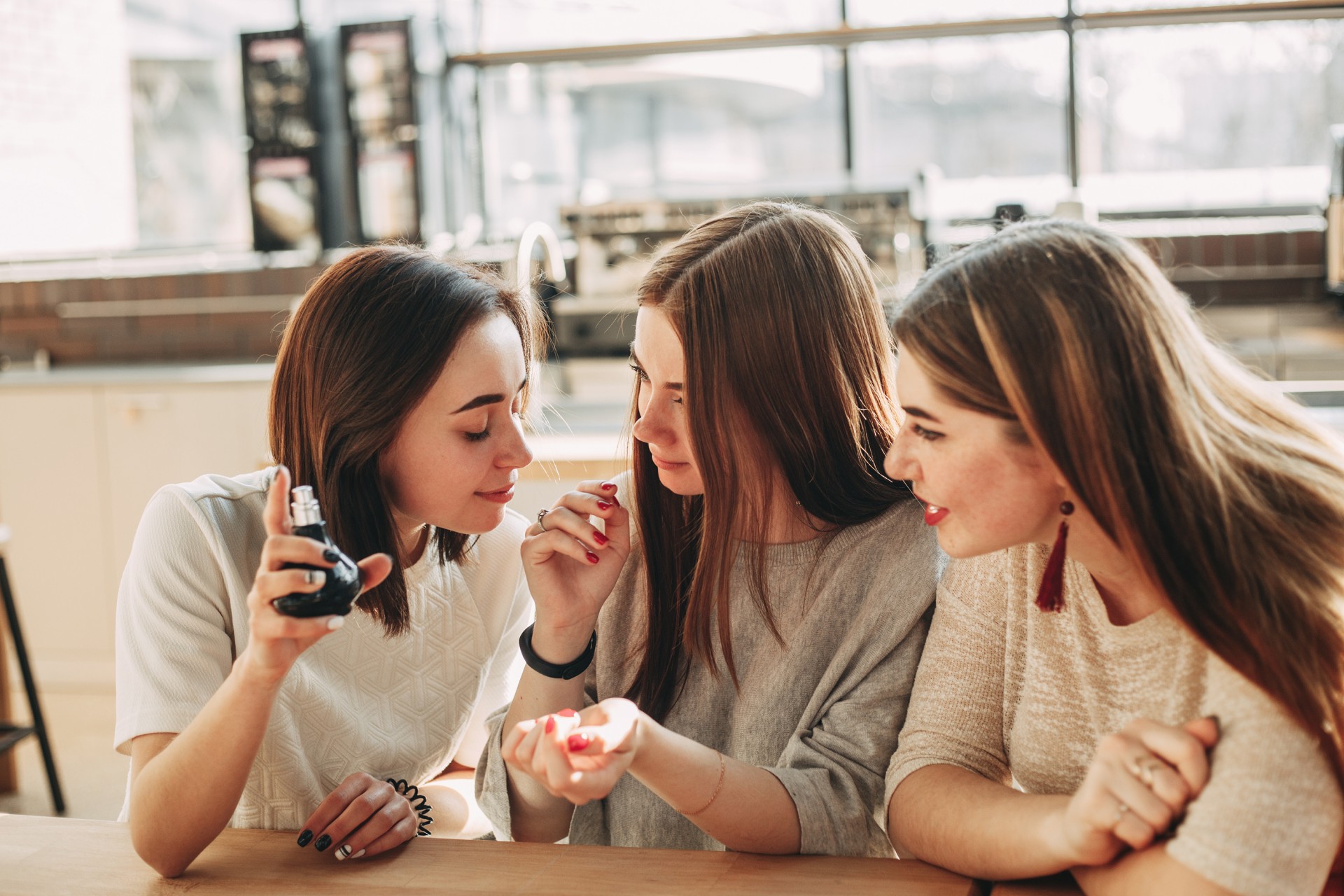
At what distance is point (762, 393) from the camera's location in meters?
1.23

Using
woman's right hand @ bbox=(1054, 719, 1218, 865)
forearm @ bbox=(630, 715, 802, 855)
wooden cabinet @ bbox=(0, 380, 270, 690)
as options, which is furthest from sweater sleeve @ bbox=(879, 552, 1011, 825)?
wooden cabinet @ bbox=(0, 380, 270, 690)

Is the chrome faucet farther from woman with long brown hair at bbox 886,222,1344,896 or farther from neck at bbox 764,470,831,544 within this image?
woman with long brown hair at bbox 886,222,1344,896

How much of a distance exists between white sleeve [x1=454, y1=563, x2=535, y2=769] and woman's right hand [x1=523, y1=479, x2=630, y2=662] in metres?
0.20

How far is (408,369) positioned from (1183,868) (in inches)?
35.1

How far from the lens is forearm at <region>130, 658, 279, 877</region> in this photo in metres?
0.99

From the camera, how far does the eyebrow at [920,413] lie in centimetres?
97

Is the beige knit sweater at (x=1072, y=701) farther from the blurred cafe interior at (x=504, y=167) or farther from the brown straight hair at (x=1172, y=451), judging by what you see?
the blurred cafe interior at (x=504, y=167)

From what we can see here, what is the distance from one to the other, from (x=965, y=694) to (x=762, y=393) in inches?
14.5

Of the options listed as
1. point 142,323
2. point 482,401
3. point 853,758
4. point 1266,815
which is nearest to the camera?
point 1266,815

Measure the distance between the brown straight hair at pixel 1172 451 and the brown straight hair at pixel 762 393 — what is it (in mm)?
304

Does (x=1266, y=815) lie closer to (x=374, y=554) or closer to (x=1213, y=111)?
(x=374, y=554)

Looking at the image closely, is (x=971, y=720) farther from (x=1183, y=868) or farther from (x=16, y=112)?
(x=16, y=112)

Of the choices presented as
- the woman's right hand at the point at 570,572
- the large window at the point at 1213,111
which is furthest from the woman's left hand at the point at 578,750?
the large window at the point at 1213,111

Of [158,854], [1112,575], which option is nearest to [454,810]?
[158,854]
